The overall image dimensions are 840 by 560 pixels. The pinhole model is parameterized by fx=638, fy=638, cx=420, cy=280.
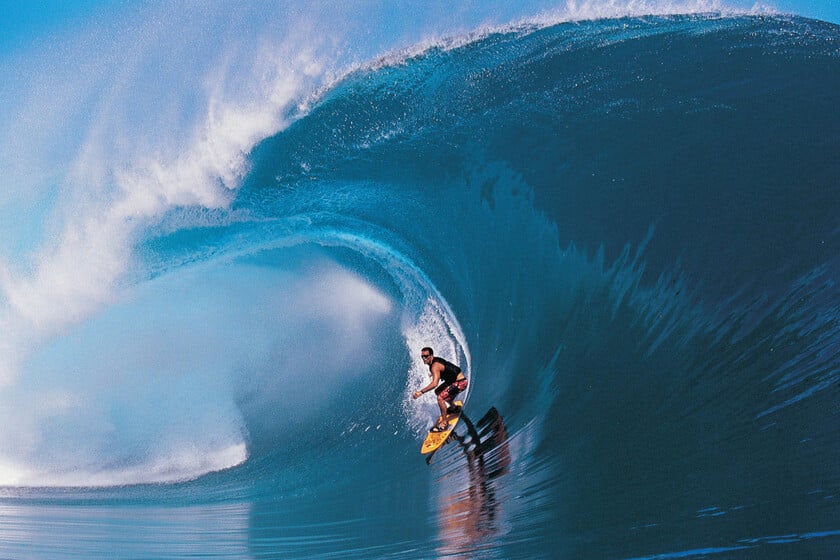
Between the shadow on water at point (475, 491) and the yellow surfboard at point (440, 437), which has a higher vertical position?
the yellow surfboard at point (440, 437)

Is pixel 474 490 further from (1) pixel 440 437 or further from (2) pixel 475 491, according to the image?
(1) pixel 440 437

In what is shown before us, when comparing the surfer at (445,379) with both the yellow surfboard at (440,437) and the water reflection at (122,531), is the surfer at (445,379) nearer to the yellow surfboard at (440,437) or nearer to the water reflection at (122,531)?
the yellow surfboard at (440,437)

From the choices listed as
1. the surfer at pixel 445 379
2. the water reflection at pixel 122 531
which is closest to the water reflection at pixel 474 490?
the surfer at pixel 445 379

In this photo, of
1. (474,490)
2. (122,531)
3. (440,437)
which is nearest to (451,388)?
(440,437)

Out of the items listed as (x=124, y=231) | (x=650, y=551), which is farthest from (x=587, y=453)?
(x=124, y=231)

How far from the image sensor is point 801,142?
6926 mm

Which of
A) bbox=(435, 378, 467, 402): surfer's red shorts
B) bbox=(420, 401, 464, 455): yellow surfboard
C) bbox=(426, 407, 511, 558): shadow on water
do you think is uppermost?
bbox=(435, 378, 467, 402): surfer's red shorts

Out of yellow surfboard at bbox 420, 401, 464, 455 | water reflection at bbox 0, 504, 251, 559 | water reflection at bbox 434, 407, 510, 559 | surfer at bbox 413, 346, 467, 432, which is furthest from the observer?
yellow surfboard at bbox 420, 401, 464, 455

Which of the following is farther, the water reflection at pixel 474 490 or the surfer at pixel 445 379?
the surfer at pixel 445 379

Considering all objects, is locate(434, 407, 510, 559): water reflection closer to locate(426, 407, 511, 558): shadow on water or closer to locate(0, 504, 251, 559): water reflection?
locate(426, 407, 511, 558): shadow on water

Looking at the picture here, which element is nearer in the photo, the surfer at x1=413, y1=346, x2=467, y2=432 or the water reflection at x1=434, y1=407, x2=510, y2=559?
the water reflection at x1=434, y1=407, x2=510, y2=559

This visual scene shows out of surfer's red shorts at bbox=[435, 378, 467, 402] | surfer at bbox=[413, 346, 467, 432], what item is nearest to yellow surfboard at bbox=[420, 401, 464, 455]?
surfer at bbox=[413, 346, 467, 432]

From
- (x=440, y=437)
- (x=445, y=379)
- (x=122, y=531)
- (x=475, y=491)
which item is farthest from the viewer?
(x=440, y=437)

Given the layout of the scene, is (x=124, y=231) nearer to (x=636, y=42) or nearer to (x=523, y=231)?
(x=523, y=231)
